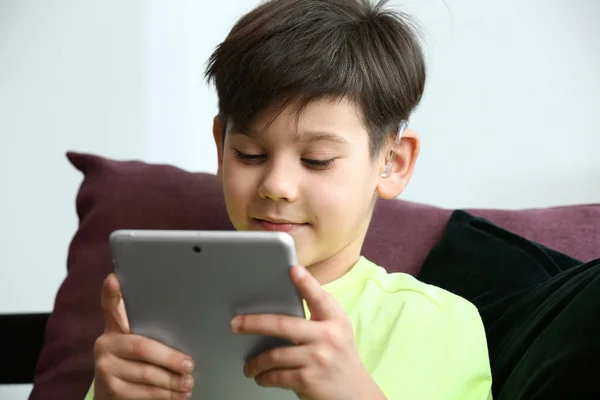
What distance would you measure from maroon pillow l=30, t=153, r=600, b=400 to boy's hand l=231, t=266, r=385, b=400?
0.52 m

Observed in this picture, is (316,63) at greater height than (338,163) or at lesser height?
greater

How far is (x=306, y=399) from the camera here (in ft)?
2.85

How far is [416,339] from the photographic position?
105cm

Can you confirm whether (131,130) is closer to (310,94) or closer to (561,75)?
(561,75)

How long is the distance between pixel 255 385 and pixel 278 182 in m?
0.24

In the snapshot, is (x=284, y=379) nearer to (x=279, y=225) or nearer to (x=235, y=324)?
(x=235, y=324)

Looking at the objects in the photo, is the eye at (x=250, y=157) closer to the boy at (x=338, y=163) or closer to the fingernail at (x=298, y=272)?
the boy at (x=338, y=163)

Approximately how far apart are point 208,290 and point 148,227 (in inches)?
25.6

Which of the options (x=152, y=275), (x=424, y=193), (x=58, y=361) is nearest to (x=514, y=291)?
(x=152, y=275)

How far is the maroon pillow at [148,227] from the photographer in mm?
1366

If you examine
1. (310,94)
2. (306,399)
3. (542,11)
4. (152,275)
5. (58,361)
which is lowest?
(58,361)

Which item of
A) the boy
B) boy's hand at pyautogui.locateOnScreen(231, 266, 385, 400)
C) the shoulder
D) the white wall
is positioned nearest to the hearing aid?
the boy

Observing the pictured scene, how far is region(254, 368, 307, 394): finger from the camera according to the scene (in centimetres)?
84

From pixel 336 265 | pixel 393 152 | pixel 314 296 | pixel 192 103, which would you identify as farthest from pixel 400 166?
pixel 192 103
